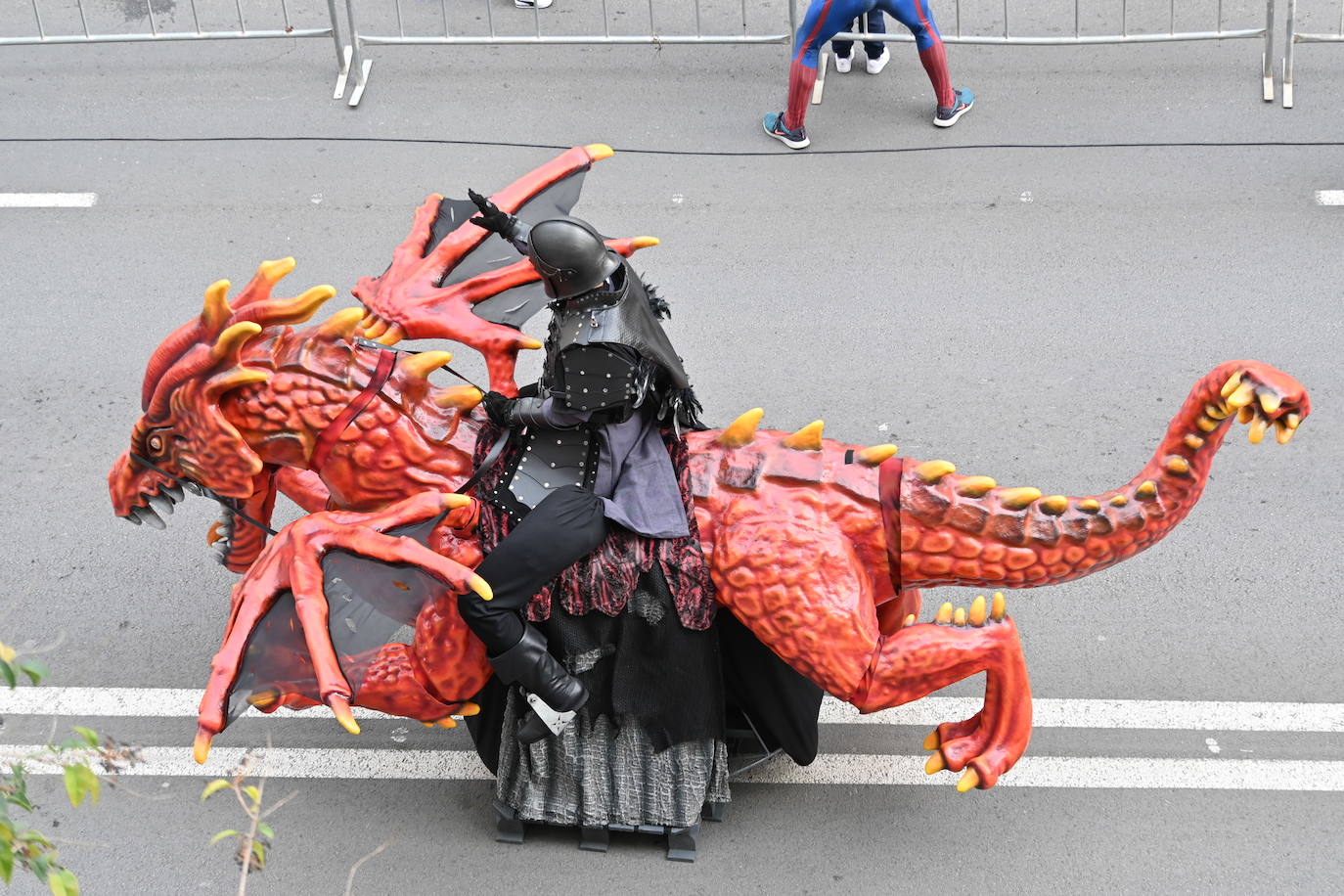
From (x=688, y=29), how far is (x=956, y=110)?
1879mm

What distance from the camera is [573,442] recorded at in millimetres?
4371

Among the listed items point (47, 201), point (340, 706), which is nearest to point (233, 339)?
point (340, 706)

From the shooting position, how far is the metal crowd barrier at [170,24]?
8.98m

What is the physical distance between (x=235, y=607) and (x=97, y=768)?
1.77 m

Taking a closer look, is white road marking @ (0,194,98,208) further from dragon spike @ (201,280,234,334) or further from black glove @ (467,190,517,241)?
black glove @ (467,190,517,241)

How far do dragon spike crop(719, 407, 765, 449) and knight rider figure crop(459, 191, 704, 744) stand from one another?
135 millimetres

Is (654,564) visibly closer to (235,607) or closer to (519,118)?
(235,607)

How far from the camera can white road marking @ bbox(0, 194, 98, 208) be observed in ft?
26.3

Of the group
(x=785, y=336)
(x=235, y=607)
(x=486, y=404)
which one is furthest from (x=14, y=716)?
(x=785, y=336)

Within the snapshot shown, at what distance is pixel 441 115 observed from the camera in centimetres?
862

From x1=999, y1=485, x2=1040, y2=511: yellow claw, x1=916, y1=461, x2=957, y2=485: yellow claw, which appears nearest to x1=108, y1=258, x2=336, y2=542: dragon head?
x1=916, y1=461, x2=957, y2=485: yellow claw

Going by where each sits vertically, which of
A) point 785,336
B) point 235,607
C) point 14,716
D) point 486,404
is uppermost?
point 486,404

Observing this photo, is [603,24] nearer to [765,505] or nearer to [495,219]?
[495,219]

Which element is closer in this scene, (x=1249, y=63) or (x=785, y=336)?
(x=785, y=336)
